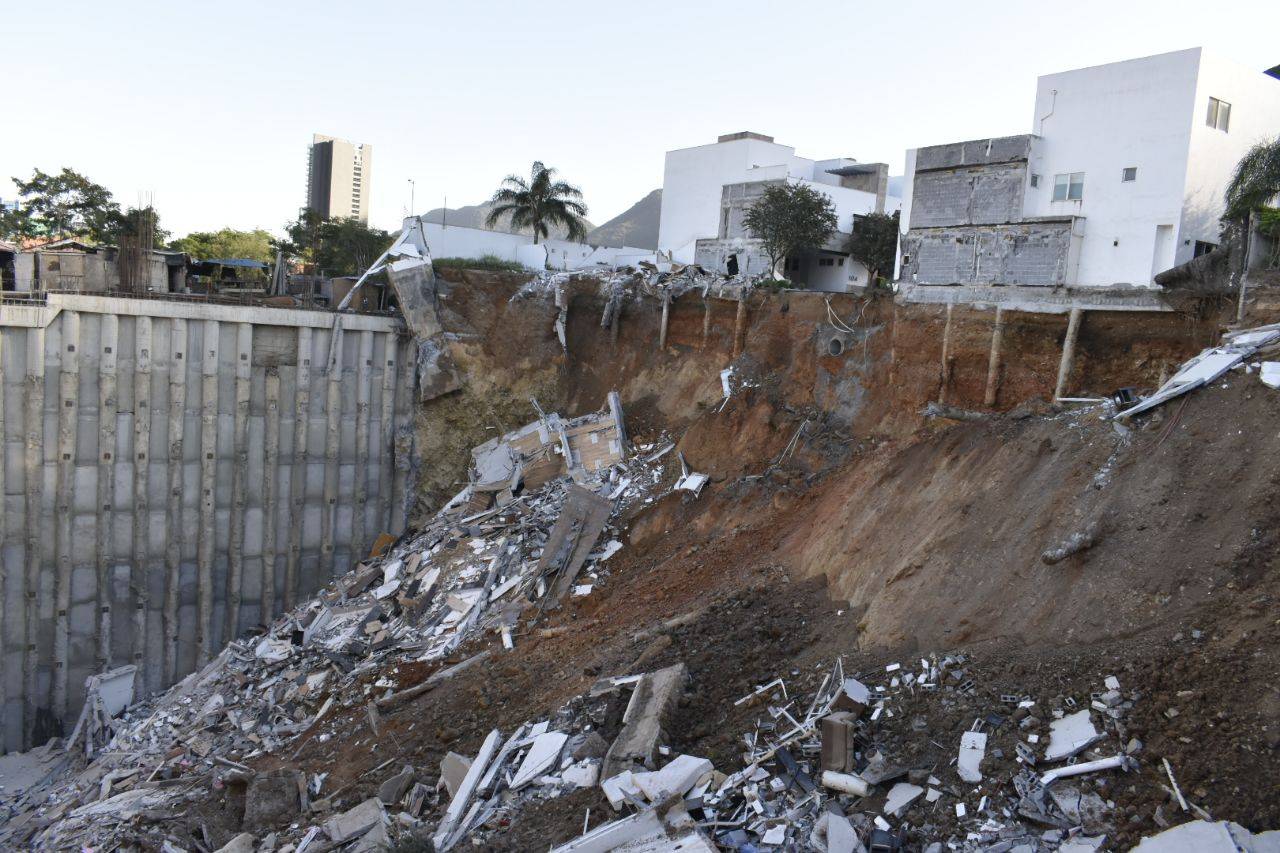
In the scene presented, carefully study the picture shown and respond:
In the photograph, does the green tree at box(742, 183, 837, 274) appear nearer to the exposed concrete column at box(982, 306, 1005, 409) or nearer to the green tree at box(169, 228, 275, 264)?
the exposed concrete column at box(982, 306, 1005, 409)

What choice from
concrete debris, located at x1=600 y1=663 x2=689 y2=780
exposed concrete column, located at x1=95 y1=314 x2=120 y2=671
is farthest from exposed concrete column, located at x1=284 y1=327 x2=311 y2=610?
concrete debris, located at x1=600 y1=663 x2=689 y2=780

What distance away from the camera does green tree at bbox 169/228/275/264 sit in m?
42.9

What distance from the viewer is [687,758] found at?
8.38m

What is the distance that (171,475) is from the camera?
20.0m

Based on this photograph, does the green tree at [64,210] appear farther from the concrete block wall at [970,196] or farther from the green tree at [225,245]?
the concrete block wall at [970,196]

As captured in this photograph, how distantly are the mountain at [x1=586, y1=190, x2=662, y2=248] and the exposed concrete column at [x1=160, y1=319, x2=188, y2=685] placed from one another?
4510cm

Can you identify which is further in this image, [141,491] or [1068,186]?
[141,491]

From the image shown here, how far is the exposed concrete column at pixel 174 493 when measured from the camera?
19.8 meters

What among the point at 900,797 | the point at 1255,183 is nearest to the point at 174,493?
the point at 900,797

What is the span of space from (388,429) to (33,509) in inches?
297

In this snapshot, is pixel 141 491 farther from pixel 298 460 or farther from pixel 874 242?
pixel 874 242

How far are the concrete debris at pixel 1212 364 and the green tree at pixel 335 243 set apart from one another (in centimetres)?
2826

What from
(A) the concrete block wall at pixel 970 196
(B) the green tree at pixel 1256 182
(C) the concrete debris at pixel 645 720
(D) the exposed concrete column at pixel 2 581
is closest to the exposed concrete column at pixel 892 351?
(A) the concrete block wall at pixel 970 196

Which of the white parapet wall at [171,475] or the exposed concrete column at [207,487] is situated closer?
the white parapet wall at [171,475]
